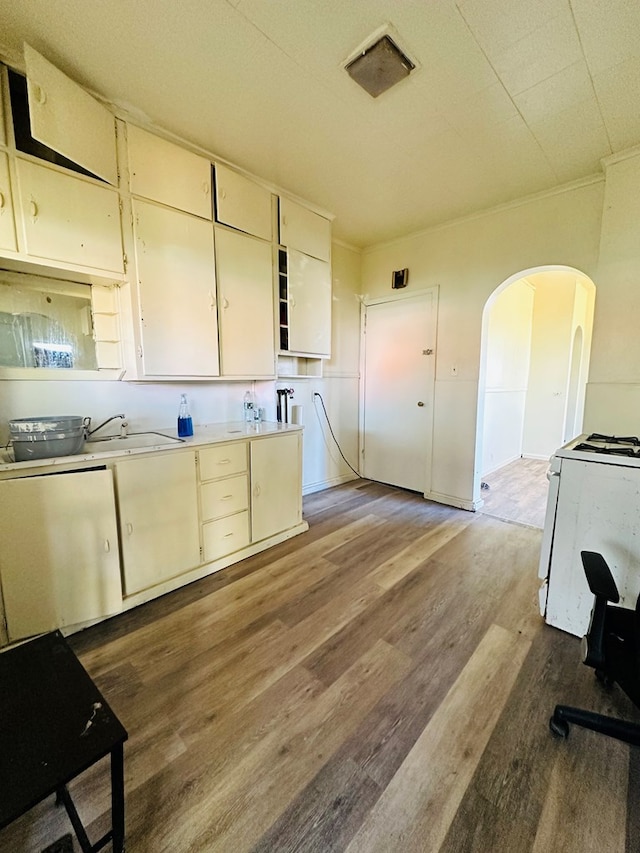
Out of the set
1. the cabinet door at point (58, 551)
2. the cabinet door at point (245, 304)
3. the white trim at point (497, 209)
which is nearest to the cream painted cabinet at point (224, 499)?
the cabinet door at point (58, 551)

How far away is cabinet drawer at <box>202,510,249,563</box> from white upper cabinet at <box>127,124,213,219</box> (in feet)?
6.87

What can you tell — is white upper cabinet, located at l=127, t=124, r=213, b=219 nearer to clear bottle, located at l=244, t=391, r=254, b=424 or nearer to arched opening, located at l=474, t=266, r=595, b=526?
clear bottle, located at l=244, t=391, r=254, b=424

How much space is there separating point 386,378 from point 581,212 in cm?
210

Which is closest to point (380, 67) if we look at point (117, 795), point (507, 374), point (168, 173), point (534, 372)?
point (168, 173)

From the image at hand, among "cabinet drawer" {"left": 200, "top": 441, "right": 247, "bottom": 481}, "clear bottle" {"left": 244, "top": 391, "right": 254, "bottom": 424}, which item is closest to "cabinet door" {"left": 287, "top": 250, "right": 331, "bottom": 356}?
"clear bottle" {"left": 244, "top": 391, "right": 254, "bottom": 424}

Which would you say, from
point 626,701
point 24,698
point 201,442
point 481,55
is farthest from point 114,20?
point 626,701

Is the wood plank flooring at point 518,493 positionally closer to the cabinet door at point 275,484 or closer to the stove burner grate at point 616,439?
the stove burner grate at point 616,439

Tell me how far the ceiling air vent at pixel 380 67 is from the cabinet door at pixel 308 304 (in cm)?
127

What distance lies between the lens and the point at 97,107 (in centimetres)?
180

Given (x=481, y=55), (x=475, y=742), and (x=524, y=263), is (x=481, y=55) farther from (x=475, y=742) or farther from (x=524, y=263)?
(x=475, y=742)

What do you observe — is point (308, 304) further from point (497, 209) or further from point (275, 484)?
point (497, 209)

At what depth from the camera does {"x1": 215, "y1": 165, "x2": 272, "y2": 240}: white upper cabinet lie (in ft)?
7.75

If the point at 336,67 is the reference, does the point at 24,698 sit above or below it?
below

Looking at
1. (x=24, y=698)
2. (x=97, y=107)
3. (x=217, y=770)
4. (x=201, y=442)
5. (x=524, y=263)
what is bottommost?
(x=217, y=770)
